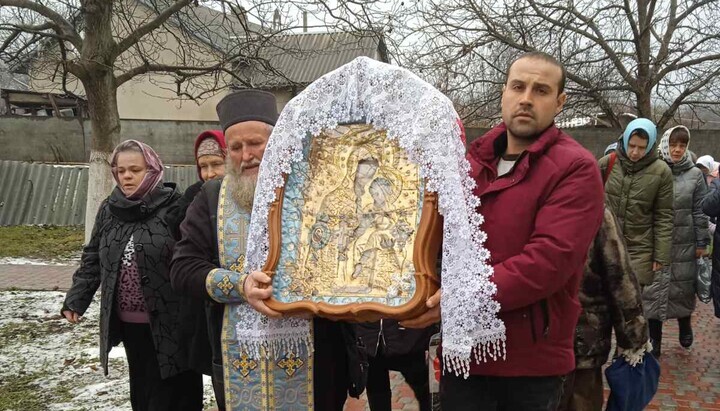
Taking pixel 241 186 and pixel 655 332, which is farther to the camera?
pixel 655 332

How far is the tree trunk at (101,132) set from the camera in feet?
26.1

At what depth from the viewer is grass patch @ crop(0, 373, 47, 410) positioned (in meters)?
4.39

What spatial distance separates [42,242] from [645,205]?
11595 mm

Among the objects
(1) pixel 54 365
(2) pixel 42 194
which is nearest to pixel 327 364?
(1) pixel 54 365

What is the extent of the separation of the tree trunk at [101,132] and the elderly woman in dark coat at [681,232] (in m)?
6.81

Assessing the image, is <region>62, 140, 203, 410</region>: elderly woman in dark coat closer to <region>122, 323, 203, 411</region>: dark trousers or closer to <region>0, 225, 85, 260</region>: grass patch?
<region>122, 323, 203, 411</region>: dark trousers

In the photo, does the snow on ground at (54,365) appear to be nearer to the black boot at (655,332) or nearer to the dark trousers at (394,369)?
the dark trousers at (394,369)

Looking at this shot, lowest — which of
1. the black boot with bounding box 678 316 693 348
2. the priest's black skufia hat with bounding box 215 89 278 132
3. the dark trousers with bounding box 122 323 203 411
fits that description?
the black boot with bounding box 678 316 693 348

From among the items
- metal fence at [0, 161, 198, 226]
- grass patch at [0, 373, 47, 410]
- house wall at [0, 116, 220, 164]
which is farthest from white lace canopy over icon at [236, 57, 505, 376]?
house wall at [0, 116, 220, 164]

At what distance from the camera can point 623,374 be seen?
9.16 feet

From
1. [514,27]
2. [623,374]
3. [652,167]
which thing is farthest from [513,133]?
[514,27]

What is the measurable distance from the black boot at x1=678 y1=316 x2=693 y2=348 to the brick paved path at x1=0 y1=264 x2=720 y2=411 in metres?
0.11

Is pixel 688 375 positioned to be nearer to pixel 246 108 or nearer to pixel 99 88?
pixel 246 108

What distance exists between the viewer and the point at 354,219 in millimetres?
2080
